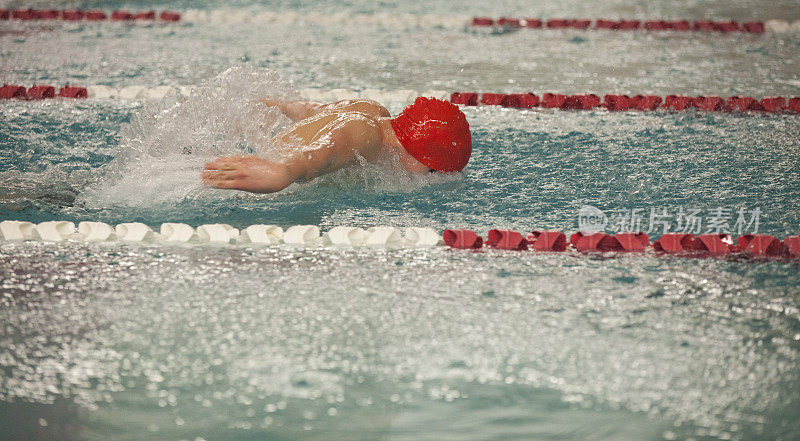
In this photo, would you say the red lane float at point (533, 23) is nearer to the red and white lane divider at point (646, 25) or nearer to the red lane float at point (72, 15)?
the red and white lane divider at point (646, 25)

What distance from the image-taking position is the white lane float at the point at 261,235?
276 cm

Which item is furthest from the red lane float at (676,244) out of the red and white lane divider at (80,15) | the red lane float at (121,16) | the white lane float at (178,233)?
the red lane float at (121,16)

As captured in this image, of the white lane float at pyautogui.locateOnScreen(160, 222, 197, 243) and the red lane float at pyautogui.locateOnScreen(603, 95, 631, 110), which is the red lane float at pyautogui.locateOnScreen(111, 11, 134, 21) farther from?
the white lane float at pyautogui.locateOnScreen(160, 222, 197, 243)

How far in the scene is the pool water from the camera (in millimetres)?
1851

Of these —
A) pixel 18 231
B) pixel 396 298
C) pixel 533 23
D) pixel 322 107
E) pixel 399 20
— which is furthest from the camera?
pixel 399 20

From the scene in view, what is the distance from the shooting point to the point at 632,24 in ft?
22.5

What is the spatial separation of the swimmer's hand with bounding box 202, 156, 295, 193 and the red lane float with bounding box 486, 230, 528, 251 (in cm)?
77

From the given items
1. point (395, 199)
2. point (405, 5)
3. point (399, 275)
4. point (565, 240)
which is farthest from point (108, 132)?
point (405, 5)

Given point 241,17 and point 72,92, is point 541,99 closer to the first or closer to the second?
point 72,92

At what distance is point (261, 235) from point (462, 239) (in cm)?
71

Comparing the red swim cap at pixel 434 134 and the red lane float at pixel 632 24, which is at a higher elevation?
the red lane float at pixel 632 24

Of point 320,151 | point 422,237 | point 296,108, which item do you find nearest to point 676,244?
point 422,237

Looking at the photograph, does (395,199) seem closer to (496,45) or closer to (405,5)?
(496,45)
